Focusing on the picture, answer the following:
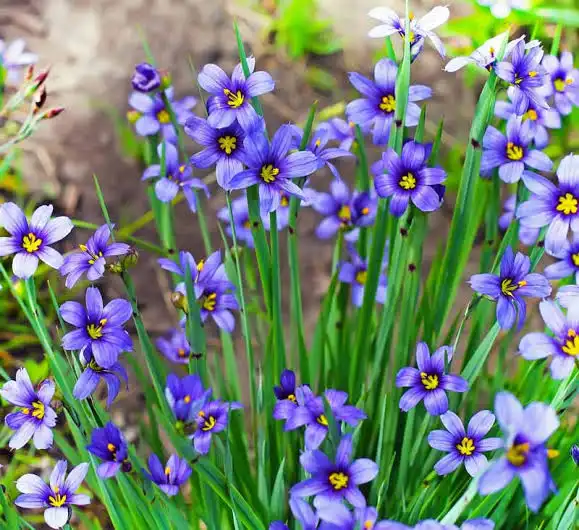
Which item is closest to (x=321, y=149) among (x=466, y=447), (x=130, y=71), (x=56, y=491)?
(x=466, y=447)

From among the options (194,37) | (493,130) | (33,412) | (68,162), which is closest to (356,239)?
(493,130)

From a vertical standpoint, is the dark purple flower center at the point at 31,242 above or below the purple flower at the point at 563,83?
below

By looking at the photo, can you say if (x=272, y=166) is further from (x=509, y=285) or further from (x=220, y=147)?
(x=509, y=285)

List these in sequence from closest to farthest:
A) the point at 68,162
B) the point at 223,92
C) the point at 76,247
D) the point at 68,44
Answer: the point at 223,92, the point at 76,247, the point at 68,162, the point at 68,44

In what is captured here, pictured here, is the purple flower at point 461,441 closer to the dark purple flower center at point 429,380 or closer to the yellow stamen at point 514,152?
the dark purple flower center at point 429,380

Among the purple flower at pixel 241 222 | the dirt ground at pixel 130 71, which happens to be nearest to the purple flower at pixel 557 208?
the purple flower at pixel 241 222

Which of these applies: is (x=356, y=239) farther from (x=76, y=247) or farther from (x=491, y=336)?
(x=76, y=247)
